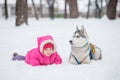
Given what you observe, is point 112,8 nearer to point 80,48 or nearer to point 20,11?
point 20,11

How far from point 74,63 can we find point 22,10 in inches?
334

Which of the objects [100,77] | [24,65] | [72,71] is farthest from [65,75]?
[24,65]

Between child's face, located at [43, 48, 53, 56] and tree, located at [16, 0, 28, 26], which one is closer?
child's face, located at [43, 48, 53, 56]

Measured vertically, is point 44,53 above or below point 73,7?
below

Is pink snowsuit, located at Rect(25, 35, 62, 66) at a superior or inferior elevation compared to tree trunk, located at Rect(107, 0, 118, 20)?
inferior

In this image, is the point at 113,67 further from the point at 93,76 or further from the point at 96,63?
the point at 93,76

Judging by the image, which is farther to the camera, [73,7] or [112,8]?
[73,7]

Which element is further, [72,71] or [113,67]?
[113,67]

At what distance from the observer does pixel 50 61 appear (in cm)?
525

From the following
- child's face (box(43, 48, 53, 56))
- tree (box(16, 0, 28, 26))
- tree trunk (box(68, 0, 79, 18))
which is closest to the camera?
child's face (box(43, 48, 53, 56))

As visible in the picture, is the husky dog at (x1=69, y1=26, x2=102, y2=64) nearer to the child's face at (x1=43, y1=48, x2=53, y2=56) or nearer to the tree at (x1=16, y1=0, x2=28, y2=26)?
the child's face at (x1=43, y1=48, x2=53, y2=56)

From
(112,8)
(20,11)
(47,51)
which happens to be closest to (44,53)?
(47,51)

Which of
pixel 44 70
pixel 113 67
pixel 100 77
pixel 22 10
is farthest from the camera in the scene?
pixel 22 10

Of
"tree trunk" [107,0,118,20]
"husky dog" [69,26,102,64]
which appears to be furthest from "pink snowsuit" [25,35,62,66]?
"tree trunk" [107,0,118,20]
